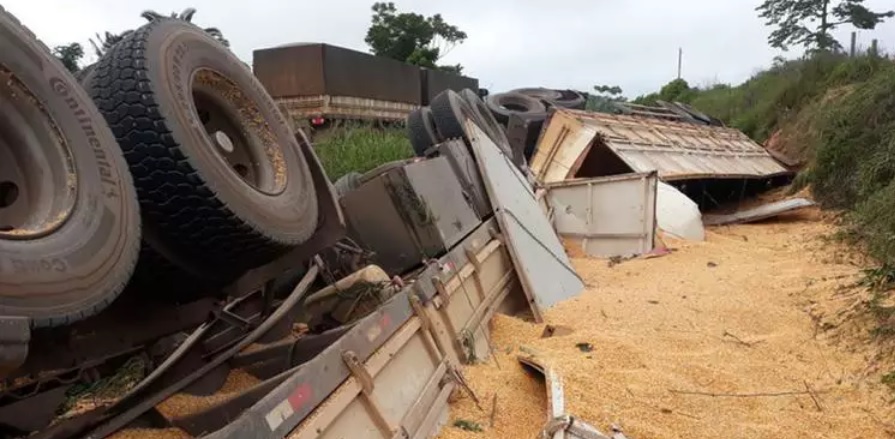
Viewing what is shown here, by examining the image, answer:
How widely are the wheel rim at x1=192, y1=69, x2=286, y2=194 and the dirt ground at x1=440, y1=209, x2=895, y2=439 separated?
1.26 meters

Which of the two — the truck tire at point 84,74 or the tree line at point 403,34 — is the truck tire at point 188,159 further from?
the tree line at point 403,34

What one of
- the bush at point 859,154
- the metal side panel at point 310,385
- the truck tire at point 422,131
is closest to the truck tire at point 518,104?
the bush at point 859,154

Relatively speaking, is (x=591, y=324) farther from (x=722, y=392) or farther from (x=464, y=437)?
(x=464, y=437)

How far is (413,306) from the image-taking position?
3.32 m

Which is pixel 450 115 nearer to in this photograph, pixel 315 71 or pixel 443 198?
pixel 443 198

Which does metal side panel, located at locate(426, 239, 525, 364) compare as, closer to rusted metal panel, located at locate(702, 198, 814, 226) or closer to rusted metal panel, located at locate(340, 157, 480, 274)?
rusted metal panel, located at locate(340, 157, 480, 274)

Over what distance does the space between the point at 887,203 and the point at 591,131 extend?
4.05 metres

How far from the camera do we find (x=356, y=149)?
8938 millimetres

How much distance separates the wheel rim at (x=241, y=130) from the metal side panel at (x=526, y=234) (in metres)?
2.45

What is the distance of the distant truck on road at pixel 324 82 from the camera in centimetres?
1070

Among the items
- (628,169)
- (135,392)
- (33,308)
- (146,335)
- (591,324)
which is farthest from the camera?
(628,169)

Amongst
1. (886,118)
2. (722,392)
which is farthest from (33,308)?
(886,118)

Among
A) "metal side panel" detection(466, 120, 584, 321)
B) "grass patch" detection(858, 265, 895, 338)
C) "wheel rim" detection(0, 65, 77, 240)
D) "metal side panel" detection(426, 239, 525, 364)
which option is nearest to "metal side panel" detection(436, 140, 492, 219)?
"metal side panel" detection(466, 120, 584, 321)

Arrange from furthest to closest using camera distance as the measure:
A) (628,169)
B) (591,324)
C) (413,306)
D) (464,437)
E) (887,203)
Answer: (628,169)
(887,203)
(591,324)
(413,306)
(464,437)
